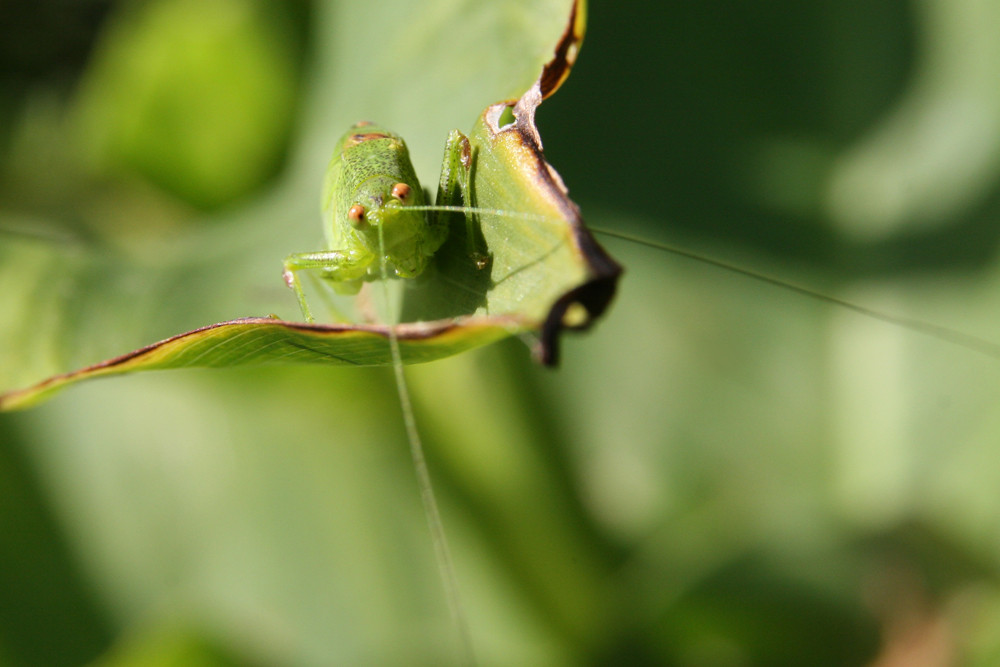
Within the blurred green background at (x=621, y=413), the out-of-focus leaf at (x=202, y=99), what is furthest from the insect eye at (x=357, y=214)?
the out-of-focus leaf at (x=202, y=99)

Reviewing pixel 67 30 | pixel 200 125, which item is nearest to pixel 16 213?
pixel 67 30

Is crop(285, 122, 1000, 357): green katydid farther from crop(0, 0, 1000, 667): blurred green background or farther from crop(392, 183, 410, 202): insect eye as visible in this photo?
crop(0, 0, 1000, 667): blurred green background

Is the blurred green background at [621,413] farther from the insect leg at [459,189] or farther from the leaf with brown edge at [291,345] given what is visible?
the leaf with brown edge at [291,345]

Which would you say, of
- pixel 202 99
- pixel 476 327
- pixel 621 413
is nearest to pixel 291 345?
pixel 476 327

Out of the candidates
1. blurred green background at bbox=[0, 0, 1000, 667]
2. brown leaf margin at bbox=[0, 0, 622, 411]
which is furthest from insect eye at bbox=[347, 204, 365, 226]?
blurred green background at bbox=[0, 0, 1000, 667]

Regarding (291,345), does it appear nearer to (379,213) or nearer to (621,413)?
(379,213)
